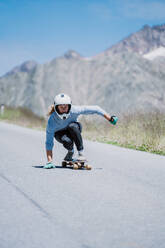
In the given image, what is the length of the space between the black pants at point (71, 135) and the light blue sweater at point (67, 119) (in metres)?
0.10

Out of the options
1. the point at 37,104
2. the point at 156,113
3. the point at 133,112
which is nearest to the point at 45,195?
the point at 156,113

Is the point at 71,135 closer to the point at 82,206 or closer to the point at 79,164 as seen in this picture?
the point at 79,164

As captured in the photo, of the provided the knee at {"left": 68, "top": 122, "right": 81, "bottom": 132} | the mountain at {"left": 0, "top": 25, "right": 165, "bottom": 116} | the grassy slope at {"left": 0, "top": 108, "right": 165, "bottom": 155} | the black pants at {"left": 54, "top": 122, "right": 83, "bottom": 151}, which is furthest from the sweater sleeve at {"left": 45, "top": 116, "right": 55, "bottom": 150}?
the mountain at {"left": 0, "top": 25, "right": 165, "bottom": 116}

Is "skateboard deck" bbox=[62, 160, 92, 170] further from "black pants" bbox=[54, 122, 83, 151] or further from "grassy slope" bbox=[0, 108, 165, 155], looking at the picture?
"grassy slope" bbox=[0, 108, 165, 155]

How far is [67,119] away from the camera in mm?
8938

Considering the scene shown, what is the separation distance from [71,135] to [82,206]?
3.55 metres

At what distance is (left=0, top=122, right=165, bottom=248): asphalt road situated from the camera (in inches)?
171

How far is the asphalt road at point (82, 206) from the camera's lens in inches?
171

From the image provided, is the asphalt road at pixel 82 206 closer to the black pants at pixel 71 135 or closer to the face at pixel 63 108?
the black pants at pixel 71 135

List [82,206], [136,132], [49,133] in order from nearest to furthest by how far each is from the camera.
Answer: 1. [82,206]
2. [49,133]
3. [136,132]

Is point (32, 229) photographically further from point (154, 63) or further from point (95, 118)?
point (154, 63)

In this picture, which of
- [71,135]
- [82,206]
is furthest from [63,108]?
[82,206]

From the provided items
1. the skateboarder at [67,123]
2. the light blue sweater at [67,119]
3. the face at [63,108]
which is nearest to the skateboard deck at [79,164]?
the skateboarder at [67,123]

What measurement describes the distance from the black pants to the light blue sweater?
0.10 m
